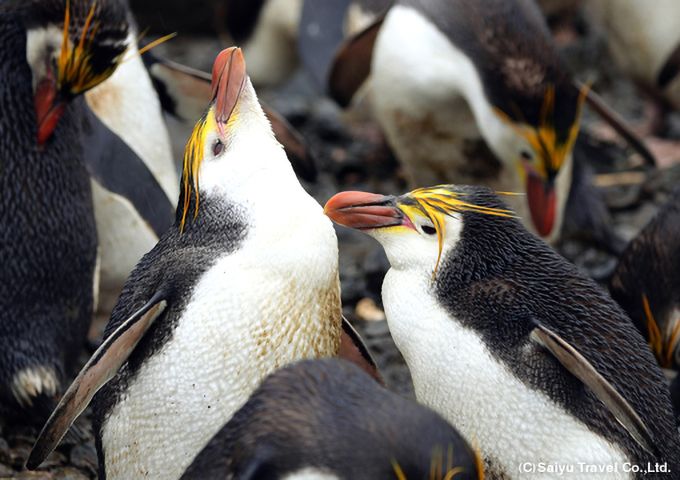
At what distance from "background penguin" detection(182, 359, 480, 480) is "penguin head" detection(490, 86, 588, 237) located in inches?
79.5

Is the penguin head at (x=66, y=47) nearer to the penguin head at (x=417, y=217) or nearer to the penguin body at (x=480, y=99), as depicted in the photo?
the penguin head at (x=417, y=217)

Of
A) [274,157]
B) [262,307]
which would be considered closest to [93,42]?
[274,157]

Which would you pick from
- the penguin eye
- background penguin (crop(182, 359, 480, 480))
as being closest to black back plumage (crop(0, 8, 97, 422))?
the penguin eye

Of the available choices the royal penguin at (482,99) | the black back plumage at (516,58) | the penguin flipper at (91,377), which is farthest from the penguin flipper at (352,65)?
the penguin flipper at (91,377)

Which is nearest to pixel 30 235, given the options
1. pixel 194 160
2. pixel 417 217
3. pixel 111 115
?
Result: pixel 194 160

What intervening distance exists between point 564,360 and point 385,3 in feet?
12.3

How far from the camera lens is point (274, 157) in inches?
90.3

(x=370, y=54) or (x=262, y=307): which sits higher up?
(x=262, y=307)

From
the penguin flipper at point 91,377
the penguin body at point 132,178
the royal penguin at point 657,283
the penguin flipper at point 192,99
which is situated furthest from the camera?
the penguin flipper at point 192,99

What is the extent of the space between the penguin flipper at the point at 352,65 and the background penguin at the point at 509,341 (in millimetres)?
2537

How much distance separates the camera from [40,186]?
270 centimetres

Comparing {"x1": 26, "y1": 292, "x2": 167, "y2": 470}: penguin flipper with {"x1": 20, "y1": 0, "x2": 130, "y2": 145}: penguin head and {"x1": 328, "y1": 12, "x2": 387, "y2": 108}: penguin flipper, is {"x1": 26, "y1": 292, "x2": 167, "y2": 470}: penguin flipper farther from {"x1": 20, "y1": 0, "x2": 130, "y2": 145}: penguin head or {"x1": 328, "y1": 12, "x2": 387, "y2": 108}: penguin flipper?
{"x1": 328, "y1": 12, "x2": 387, "y2": 108}: penguin flipper

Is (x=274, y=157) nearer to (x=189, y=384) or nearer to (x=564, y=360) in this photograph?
(x=189, y=384)

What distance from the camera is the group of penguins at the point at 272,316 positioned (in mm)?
1716
